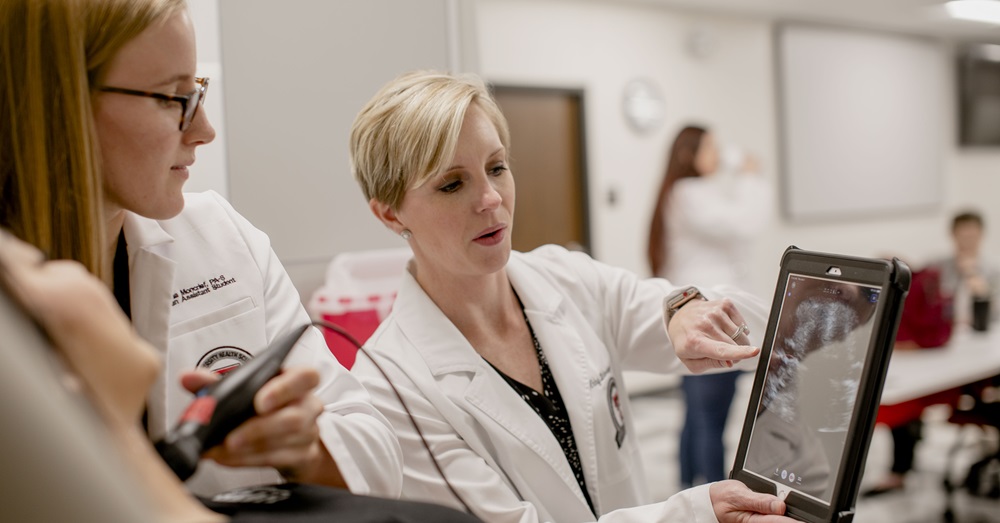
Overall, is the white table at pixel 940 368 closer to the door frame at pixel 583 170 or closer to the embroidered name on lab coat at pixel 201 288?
Answer: the embroidered name on lab coat at pixel 201 288

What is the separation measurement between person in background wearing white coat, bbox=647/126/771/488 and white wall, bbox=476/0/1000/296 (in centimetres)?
173

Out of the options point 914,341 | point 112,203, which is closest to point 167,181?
point 112,203

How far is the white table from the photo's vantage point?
294 centimetres

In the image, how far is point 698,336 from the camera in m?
Answer: 1.18

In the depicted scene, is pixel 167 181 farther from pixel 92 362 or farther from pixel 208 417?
pixel 92 362

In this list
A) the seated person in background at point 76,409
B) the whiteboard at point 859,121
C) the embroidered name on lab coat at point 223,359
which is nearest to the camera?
the seated person in background at point 76,409

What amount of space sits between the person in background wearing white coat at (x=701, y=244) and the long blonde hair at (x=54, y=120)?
303cm

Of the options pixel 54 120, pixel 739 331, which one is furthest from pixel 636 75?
pixel 54 120

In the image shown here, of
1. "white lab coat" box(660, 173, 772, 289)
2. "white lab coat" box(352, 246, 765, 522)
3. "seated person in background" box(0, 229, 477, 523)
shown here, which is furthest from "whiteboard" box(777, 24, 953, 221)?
"seated person in background" box(0, 229, 477, 523)

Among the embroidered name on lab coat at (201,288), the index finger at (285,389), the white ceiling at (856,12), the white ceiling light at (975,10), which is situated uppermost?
the white ceiling light at (975,10)

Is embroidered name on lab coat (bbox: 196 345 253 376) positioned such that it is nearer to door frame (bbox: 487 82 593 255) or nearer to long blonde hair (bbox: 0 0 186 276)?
long blonde hair (bbox: 0 0 186 276)

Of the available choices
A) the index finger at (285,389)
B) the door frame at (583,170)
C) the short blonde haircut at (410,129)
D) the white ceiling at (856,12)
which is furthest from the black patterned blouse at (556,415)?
the white ceiling at (856,12)

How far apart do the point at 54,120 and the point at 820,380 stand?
2.76ft

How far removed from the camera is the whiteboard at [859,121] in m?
6.90
